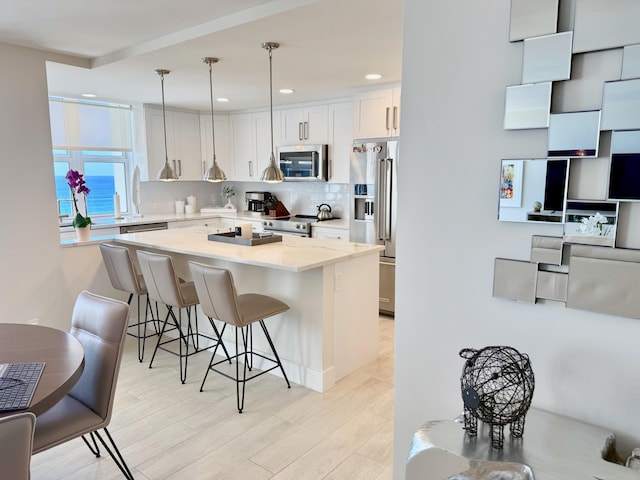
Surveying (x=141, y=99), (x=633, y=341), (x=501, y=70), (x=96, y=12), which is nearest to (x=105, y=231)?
(x=141, y=99)

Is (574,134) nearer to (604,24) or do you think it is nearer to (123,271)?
A: (604,24)

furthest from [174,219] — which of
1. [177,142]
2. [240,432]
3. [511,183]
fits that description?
[511,183]

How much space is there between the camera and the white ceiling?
2586mm

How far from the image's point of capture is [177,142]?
19.8 feet

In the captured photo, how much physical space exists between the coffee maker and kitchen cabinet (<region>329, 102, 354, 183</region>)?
4.18ft

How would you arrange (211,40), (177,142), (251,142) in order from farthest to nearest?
1. (251,142)
2. (177,142)
3. (211,40)

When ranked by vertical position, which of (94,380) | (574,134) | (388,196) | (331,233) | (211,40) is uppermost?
(211,40)

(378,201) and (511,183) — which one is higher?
(511,183)

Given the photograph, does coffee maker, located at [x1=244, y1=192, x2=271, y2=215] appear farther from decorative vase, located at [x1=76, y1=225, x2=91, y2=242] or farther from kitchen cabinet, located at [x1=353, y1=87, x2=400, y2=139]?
decorative vase, located at [x1=76, y1=225, x2=91, y2=242]

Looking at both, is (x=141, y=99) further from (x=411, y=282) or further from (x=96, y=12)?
(x=411, y=282)

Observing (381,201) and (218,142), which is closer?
(381,201)

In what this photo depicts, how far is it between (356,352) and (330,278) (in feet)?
2.35

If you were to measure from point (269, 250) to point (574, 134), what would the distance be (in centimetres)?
230

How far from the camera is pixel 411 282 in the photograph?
1747 millimetres
